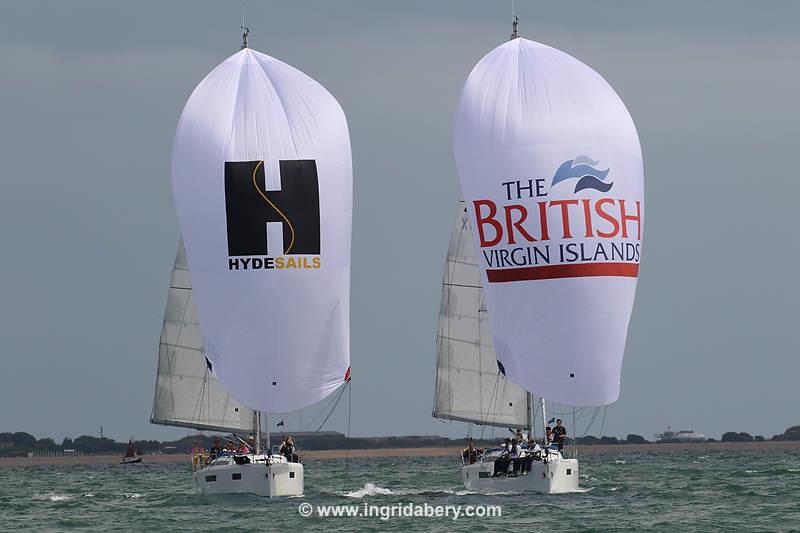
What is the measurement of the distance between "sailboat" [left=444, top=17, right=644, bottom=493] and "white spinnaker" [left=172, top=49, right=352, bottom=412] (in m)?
3.47

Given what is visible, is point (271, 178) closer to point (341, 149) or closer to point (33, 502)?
point (341, 149)

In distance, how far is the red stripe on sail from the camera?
36.9m

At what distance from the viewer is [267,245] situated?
37.7 m

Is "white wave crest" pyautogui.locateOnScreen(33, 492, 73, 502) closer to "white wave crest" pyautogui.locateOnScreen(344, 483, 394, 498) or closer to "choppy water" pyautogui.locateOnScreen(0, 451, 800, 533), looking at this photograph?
"choppy water" pyautogui.locateOnScreen(0, 451, 800, 533)

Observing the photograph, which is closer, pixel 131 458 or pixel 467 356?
pixel 467 356

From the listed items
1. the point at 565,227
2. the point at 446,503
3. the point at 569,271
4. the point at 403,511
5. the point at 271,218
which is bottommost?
the point at 403,511

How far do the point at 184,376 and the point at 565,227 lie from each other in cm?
1335

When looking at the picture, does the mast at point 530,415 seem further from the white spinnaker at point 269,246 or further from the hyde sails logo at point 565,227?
the white spinnaker at point 269,246

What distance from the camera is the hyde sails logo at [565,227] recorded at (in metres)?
36.9

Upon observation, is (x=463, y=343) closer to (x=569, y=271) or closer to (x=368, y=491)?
(x=368, y=491)

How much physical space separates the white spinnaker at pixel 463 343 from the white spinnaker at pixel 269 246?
5.63 meters

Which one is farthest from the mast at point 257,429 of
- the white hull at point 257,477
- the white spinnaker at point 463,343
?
the white spinnaker at point 463,343

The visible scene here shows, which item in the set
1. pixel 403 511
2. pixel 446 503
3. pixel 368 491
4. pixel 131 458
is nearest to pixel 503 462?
pixel 446 503

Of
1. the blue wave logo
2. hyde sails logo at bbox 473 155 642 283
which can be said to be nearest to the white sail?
hyde sails logo at bbox 473 155 642 283
